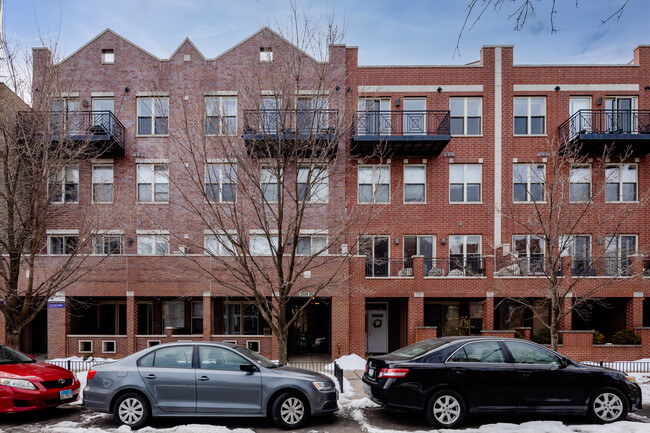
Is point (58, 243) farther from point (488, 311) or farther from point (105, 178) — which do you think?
point (488, 311)

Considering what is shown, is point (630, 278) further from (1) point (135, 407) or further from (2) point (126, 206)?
(2) point (126, 206)

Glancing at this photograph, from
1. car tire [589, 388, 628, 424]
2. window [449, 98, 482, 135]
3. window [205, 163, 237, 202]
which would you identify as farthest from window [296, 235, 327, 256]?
car tire [589, 388, 628, 424]

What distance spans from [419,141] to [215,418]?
43.2 ft

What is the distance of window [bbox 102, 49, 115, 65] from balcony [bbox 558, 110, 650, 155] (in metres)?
19.6

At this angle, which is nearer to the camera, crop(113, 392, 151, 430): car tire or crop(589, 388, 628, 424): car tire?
crop(113, 392, 151, 430): car tire

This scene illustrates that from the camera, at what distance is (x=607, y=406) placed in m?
8.02

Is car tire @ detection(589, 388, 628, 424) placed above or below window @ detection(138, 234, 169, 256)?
below

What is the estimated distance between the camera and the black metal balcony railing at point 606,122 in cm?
1795

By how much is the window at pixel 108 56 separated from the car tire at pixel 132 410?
647 inches

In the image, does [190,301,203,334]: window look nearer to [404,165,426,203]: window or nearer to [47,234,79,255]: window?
[47,234,79,255]: window

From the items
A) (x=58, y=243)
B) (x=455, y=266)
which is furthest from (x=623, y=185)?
(x=58, y=243)

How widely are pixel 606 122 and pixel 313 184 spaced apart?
50.3ft

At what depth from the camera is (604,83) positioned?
18.9m

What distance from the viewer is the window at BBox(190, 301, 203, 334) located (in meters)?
19.9
